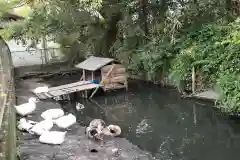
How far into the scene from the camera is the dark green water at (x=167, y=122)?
9234 millimetres

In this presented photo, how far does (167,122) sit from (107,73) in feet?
15.2

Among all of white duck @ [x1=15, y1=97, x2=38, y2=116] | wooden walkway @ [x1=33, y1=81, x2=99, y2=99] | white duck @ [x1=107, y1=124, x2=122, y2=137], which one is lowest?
white duck @ [x1=107, y1=124, x2=122, y2=137]

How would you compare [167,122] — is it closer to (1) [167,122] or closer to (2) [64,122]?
(1) [167,122]

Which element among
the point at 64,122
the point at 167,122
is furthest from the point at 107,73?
the point at 64,122

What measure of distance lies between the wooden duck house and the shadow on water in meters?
0.41

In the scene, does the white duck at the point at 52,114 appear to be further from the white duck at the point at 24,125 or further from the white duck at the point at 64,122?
the white duck at the point at 24,125

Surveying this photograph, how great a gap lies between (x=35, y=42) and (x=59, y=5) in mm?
3467

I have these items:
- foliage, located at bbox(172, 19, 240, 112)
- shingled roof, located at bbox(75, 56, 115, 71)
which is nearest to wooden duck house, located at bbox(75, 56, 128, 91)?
shingled roof, located at bbox(75, 56, 115, 71)

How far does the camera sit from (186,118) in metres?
11.9

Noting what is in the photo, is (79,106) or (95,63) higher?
(95,63)

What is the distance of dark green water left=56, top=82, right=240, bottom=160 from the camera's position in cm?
923

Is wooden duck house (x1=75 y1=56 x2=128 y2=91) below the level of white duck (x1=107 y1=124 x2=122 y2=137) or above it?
above

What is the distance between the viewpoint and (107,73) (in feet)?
50.6

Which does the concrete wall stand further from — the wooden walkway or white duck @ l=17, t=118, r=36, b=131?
white duck @ l=17, t=118, r=36, b=131
